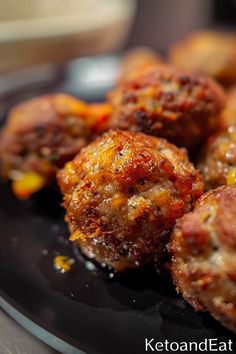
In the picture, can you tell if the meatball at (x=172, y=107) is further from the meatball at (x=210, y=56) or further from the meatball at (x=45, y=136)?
the meatball at (x=210, y=56)

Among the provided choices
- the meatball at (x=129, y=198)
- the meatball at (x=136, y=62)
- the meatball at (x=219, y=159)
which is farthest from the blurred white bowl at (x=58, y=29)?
the meatball at (x=129, y=198)

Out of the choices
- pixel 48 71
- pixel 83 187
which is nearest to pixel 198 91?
pixel 83 187

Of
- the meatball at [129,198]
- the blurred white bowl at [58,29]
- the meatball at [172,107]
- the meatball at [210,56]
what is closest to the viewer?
the meatball at [129,198]

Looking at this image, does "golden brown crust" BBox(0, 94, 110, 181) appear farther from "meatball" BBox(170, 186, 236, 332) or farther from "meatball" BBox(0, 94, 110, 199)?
"meatball" BBox(170, 186, 236, 332)

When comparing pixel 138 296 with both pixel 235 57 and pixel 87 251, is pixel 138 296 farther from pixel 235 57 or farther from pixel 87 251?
pixel 235 57

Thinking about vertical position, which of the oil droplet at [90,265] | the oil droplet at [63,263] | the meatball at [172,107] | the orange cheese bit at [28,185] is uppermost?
the meatball at [172,107]

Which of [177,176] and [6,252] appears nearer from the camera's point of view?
[177,176]
